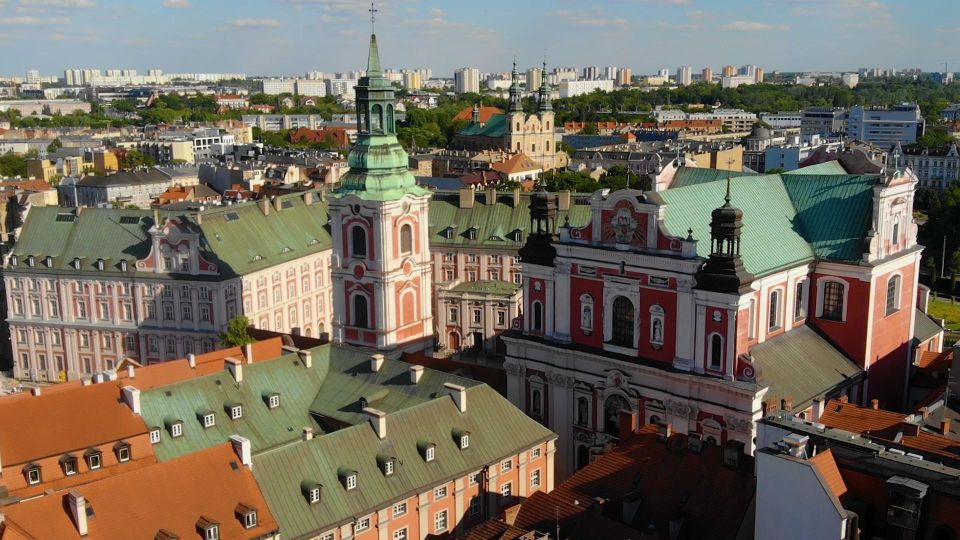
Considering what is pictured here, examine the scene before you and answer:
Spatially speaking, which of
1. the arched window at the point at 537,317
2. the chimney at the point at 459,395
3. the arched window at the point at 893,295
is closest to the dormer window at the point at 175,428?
the chimney at the point at 459,395

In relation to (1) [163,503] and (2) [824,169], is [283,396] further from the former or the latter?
(2) [824,169]

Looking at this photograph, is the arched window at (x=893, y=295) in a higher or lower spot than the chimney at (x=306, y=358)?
higher

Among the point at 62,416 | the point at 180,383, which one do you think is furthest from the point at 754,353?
the point at 62,416

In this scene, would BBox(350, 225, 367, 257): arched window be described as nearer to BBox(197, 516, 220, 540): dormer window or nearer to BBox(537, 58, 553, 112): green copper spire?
BBox(197, 516, 220, 540): dormer window

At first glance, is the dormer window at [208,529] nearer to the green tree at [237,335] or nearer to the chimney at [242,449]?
the chimney at [242,449]

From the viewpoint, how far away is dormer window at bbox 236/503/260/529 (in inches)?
1501

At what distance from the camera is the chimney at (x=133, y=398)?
153ft

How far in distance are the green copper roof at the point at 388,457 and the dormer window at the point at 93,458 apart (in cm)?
950

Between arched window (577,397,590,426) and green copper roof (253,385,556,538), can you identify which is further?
arched window (577,397,590,426)

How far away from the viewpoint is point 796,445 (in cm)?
3180

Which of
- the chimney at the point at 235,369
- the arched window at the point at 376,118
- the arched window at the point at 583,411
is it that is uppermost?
the arched window at the point at 376,118

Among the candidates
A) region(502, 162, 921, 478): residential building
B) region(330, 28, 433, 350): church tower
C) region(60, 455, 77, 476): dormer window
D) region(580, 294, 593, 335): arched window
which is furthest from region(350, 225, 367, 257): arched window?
region(60, 455, 77, 476): dormer window

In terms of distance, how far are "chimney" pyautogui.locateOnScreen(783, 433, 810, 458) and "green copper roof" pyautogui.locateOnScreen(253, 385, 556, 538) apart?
17.0 metres

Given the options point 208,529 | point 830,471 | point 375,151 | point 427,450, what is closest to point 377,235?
point 375,151
